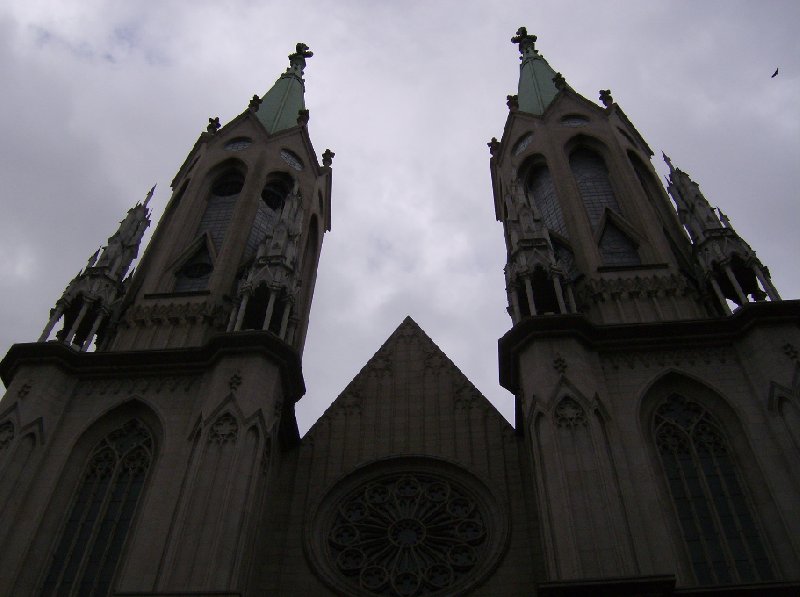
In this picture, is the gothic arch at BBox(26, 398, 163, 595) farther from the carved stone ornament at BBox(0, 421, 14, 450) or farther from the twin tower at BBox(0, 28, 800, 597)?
the carved stone ornament at BBox(0, 421, 14, 450)

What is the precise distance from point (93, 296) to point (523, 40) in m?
25.6

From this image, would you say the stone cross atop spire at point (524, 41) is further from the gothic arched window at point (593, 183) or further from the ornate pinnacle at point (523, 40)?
the gothic arched window at point (593, 183)

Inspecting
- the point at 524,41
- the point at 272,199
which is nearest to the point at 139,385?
the point at 272,199

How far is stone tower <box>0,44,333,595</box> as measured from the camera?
14.7 m

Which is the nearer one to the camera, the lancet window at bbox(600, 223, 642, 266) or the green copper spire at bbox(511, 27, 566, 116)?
the lancet window at bbox(600, 223, 642, 266)

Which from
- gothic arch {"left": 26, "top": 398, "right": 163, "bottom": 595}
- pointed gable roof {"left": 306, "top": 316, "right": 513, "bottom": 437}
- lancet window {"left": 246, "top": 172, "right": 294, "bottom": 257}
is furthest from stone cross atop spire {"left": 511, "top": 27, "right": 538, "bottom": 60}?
gothic arch {"left": 26, "top": 398, "right": 163, "bottom": 595}

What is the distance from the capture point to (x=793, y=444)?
1501cm

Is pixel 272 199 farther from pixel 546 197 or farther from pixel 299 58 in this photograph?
pixel 299 58

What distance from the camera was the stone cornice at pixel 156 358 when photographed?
1783 cm

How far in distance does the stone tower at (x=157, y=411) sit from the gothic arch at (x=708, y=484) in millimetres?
7377

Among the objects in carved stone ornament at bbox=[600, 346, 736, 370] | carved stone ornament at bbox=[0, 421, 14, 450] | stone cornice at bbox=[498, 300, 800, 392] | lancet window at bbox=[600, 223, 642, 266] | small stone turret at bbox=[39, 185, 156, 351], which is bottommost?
carved stone ornament at bbox=[0, 421, 14, 450]

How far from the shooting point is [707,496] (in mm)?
15117

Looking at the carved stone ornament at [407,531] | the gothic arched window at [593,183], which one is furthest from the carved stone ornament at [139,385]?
the gothic arched window at [593,183]

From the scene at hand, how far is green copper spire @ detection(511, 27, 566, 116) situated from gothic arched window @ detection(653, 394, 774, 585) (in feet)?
51.6
